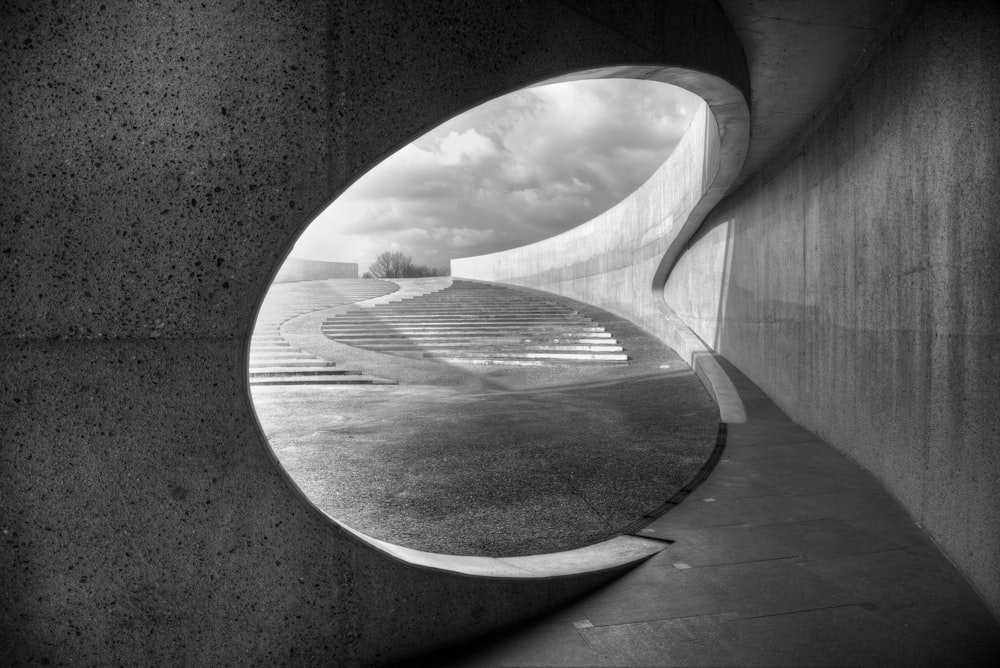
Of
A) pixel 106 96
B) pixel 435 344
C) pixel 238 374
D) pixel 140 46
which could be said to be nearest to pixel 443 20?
pixel 140 46

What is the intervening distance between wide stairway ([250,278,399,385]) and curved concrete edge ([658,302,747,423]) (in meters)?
5.74

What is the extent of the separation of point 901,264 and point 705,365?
6.22m

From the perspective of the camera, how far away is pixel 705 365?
10.9 metres

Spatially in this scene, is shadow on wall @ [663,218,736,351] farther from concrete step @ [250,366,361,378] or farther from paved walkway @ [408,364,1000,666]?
concrete step @ [250,366,361,378]

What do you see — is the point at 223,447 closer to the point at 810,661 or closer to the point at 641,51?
the point at 810,661

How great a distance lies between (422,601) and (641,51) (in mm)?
2954

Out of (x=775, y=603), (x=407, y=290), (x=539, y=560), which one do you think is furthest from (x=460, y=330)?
(x=775, y=603)

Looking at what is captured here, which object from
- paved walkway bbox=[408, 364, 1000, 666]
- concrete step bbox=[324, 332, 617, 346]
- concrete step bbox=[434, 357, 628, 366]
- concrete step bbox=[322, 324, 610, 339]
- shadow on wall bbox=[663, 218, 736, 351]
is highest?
shadow on wall bbox=[663, 218, 736, 351]

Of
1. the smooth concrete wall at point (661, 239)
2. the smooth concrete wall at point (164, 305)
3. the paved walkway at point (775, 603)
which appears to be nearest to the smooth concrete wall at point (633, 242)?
the smooth concrete wall at point (661, 239)

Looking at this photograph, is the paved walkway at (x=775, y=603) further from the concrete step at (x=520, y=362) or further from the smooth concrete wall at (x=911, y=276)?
the concrete step at (x=520, y=362)

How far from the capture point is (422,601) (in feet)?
9.02

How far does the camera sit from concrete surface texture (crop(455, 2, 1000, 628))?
3.45 m

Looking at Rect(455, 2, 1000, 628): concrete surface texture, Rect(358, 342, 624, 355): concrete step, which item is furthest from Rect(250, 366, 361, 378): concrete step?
Rect(455, 2, 1000, 628): concrete surface texture

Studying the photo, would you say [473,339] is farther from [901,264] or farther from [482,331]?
[901,264]
